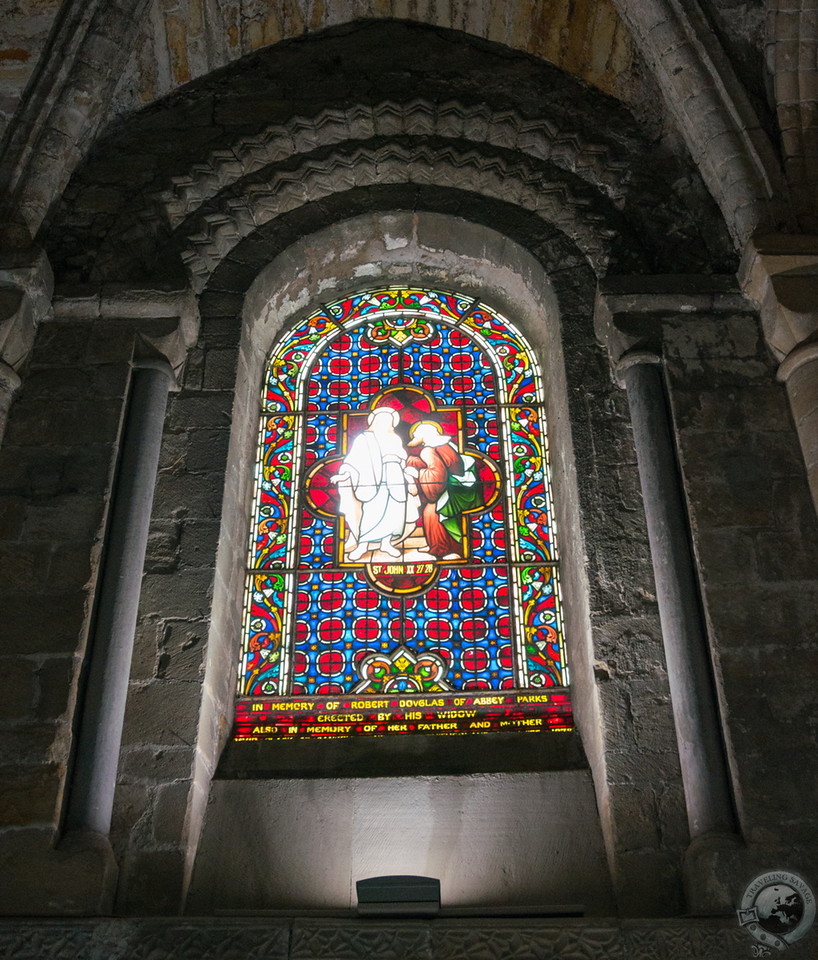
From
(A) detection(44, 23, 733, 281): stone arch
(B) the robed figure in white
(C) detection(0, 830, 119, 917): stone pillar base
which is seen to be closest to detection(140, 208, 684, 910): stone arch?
(A) detection(44, 23, 733, 281): stone arch

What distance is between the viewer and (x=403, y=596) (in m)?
5.35

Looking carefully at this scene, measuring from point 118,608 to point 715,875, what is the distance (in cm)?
243

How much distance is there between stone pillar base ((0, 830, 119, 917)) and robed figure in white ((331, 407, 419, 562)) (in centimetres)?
195

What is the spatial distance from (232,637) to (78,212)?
2486 millimetres

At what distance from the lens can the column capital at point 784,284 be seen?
4922mm

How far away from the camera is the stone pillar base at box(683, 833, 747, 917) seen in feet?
12.5

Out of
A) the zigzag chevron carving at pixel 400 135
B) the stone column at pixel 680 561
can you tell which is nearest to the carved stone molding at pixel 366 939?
the stone column at pixel 680 561

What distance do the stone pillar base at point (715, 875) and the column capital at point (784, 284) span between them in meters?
2.14

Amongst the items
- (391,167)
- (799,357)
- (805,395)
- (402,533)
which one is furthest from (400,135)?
(805,395)

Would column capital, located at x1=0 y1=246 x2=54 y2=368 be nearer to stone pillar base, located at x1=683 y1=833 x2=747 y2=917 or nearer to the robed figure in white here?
the robed figure in white

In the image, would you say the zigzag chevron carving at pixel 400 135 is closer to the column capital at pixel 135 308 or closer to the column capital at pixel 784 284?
the column capital at pixel 135 308

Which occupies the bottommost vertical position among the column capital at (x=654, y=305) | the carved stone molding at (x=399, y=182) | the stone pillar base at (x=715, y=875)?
the stone pillar base at (x=715, y=875)

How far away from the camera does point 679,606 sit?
4.49 meters

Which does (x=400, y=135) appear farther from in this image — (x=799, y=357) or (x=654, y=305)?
(x=799, y=357)
